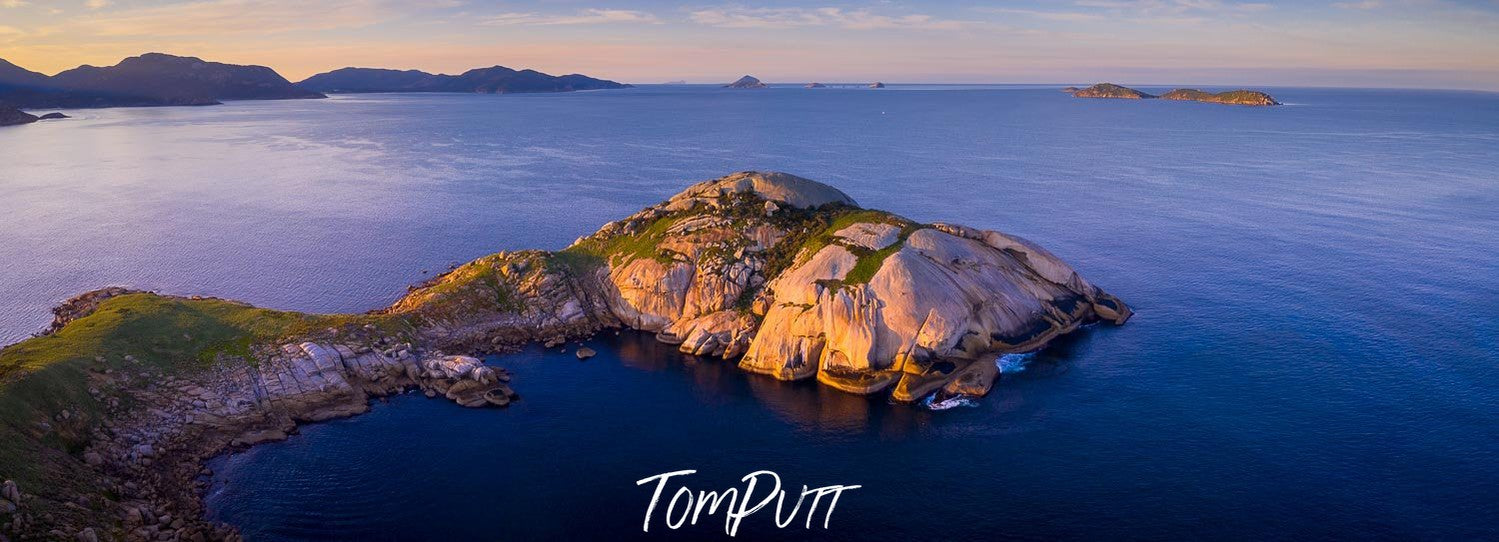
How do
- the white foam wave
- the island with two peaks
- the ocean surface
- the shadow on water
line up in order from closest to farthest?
the ocean surface, the island with two peaks, the shadow on water, the white foam wave

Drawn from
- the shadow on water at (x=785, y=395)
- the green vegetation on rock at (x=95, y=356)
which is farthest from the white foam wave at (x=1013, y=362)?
the green vegetation on rock at (x=95, y=356)

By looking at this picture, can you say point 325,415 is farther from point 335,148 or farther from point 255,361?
point 335,148

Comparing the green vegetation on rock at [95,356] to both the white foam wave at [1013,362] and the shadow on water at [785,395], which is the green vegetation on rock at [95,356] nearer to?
the shadow on water at [785,395]

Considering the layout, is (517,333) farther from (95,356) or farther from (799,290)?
(95,356)

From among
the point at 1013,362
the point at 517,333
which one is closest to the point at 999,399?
the point at 1013,362

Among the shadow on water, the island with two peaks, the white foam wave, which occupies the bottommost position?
the shadow on water

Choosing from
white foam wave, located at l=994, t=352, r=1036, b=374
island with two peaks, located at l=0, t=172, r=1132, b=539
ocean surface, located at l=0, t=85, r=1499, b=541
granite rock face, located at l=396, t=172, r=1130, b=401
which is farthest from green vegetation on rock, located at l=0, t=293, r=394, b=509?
white foam wave, located at l=994, t=352, r=1036, b=374

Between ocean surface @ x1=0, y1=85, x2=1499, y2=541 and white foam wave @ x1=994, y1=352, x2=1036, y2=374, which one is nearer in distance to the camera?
ocean surface @ x1=0, y1=85, x2=1499, y2=541

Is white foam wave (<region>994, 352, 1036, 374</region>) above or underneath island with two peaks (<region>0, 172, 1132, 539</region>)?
underneath

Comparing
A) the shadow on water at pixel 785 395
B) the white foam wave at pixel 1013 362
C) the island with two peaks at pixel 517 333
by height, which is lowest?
the shadow on water at pixel 785 395

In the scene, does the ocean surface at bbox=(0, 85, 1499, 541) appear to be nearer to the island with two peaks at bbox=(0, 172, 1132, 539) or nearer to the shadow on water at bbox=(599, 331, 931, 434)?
the shadow on water at bbox=(599, 331, 931, 434)
